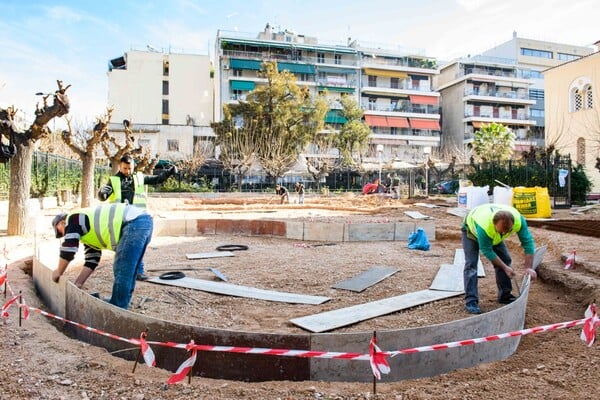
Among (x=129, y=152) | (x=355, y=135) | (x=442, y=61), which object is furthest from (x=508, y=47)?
(x=129, y=152)

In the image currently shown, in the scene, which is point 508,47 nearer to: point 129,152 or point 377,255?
point 129,152

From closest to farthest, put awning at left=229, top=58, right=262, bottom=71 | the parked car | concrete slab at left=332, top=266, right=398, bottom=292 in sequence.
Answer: concrete slab at left=332, top=266, right=398, bottom=292, the parked car, awning at left=229, top=58, right=262, bottom=71

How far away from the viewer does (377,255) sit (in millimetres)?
8906

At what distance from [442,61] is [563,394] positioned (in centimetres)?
6482

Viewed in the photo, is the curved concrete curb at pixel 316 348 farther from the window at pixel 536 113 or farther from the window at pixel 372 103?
the window at pixel 536 113

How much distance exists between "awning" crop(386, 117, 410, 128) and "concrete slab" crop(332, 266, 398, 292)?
46534mm

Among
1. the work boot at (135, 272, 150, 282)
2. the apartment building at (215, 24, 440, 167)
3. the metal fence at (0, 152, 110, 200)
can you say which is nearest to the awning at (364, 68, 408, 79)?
the apartment building at (215, 24, 440, 167)

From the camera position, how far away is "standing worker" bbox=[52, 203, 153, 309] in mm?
4523

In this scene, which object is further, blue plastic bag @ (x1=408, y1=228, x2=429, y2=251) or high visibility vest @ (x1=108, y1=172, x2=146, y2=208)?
blue plastic bag @ (x1=408, y1=228, x2=429, y2=251)

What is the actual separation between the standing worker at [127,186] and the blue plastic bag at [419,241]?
18.0 feet

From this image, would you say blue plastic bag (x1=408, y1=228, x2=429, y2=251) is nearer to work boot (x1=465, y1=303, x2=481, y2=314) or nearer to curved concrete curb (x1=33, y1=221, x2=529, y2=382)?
work boot (x1=465, y1=303, x2=481, y2=314)

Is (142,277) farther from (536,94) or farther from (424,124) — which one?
(536,94)

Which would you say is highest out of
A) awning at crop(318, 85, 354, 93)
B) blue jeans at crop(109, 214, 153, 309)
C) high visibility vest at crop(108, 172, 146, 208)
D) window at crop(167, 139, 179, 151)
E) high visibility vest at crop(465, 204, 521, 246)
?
awning at crop(318, 85, 354, 93)

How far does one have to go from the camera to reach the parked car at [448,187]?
31078 millimetres
